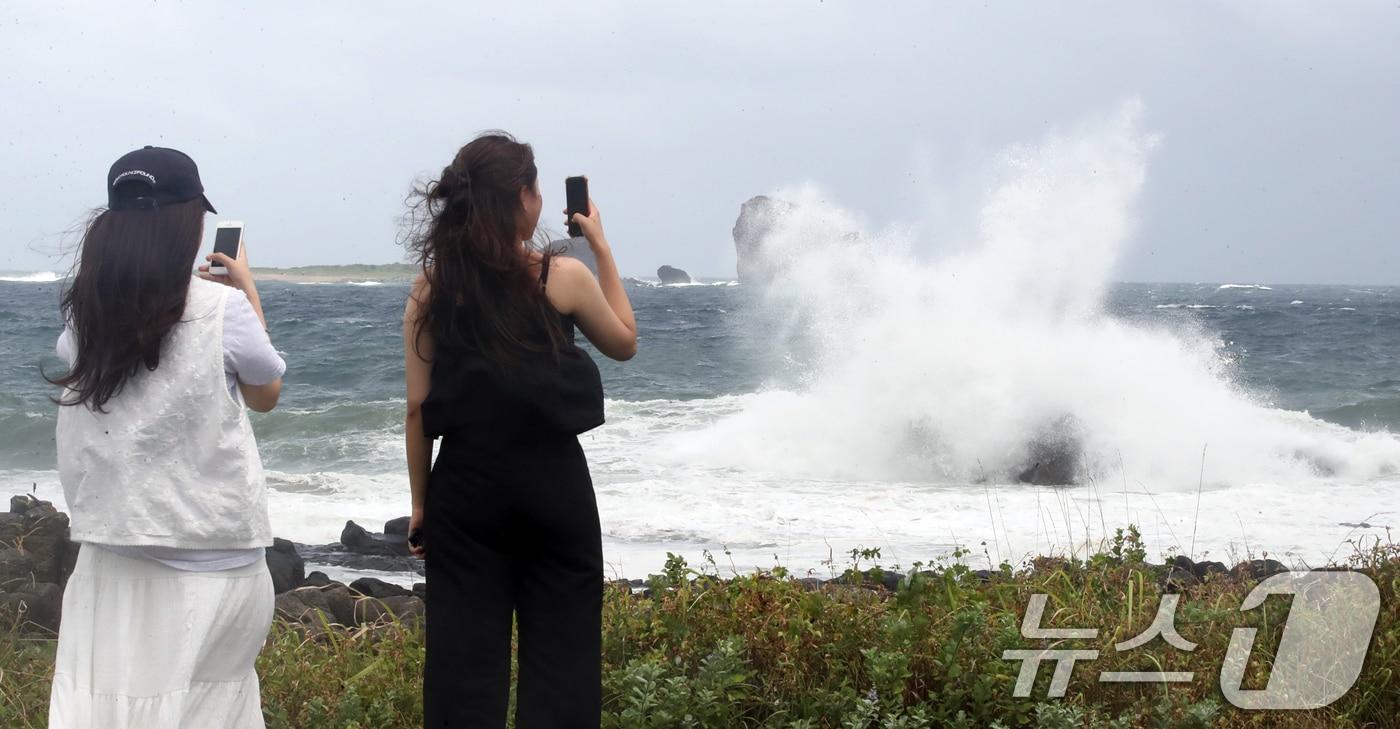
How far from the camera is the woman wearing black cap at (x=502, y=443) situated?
2703 mm

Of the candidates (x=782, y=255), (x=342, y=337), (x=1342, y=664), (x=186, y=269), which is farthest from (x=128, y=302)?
(x=342, y=337)

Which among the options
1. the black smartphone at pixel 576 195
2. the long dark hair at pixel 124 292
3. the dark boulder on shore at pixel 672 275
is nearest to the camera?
the long dark hair at pixel 124 292

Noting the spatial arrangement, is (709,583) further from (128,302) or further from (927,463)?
(927,463)

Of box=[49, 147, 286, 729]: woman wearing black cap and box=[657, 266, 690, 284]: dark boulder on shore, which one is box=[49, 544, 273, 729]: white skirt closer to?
box=[49, 147, 286, 729]: woman wearing black cap

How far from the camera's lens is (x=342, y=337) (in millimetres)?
38656

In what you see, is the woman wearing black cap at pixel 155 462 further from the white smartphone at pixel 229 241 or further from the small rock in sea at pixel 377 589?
the small rock in sea at pixel 377 589

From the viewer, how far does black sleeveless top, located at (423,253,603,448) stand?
268cm

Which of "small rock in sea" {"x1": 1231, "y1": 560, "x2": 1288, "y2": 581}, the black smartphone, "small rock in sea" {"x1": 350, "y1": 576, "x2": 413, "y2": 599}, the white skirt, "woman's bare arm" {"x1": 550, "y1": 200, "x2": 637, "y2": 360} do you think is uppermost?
the black smartphone

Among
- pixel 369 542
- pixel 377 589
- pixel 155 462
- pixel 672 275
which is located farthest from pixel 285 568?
pixel 672 275

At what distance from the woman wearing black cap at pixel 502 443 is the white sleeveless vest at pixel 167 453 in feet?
1.36

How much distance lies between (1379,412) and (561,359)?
25708 millimetres

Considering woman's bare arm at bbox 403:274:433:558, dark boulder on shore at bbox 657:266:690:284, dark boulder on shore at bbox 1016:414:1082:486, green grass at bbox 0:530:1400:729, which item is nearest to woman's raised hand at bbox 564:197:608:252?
woman's bare arm at bbox 403:274:433:558

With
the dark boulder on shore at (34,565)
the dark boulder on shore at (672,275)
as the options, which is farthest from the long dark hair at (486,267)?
the dark boulder on shore at (672,275)

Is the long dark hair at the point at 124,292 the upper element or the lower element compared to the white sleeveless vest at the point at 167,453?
upper
